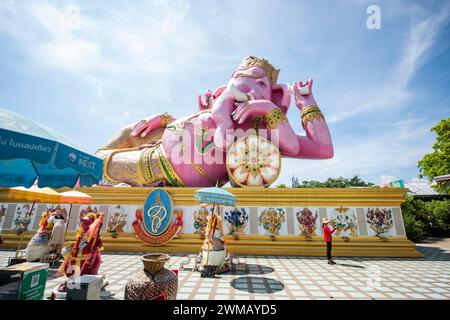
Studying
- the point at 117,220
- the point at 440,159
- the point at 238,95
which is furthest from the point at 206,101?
the point at 440,159

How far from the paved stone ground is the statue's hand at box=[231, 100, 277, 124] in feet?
16.9

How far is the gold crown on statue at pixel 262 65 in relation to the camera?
982 cm

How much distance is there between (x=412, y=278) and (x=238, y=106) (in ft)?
23.9

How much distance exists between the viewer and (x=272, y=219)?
787cm

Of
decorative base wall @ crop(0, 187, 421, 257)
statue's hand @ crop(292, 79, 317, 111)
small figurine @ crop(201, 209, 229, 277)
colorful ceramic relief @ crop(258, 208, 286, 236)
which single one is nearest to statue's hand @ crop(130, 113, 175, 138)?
decorative base wall @ crop(0, 187, 421, 257)

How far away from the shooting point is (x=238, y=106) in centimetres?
895

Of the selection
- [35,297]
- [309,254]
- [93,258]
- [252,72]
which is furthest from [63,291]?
[252,72]

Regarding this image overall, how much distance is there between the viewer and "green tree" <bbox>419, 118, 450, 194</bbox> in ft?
55.1

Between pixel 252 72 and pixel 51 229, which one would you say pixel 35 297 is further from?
pixel 252 72

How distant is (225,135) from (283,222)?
12.8 ft

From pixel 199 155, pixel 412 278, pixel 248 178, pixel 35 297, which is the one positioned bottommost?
pixel 412 278

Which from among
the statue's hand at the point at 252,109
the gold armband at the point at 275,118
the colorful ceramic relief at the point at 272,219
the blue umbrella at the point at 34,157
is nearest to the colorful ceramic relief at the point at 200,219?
the colorful ceramic relief at the point at 272,219

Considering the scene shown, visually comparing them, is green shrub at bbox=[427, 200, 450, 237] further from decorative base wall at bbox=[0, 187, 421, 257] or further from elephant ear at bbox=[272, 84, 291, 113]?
elephant ear at bbox=[272, 84, 291, 113]

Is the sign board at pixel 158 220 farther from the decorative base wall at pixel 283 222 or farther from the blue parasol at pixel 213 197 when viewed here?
the blue parasol at pixel 213 197
